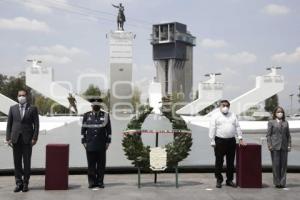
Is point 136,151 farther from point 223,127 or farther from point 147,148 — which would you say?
point 223,127

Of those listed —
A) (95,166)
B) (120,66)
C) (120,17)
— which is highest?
(120,17)

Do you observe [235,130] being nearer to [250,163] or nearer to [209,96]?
[250,163]

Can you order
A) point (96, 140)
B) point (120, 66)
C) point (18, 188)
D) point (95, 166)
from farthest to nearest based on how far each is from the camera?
point (120, 66)
point (95, 166)
point (96, 140)
point (18, 188)

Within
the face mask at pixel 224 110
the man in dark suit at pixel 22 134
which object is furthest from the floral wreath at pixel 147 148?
the man in dark suit at pixel 22 134

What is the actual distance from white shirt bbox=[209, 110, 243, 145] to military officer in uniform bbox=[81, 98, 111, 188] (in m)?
1.71

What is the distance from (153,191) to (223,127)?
153 cm

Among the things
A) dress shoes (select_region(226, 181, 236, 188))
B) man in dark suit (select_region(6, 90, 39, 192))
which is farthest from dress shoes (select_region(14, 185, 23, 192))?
dress shoes (select_region(226, 181, 236, 188))

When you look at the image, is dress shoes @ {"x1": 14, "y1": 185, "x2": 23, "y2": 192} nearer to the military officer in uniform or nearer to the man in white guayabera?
the military officer in uniform

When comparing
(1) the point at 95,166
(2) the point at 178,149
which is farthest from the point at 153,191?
(1) the point at 95,166

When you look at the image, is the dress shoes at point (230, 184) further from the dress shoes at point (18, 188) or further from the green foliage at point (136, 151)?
the dress shoes at point (18, 188)

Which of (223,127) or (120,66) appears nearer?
(223,127)

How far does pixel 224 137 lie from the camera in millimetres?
6906

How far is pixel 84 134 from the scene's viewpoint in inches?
274

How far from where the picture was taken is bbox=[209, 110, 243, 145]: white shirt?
6.90m
